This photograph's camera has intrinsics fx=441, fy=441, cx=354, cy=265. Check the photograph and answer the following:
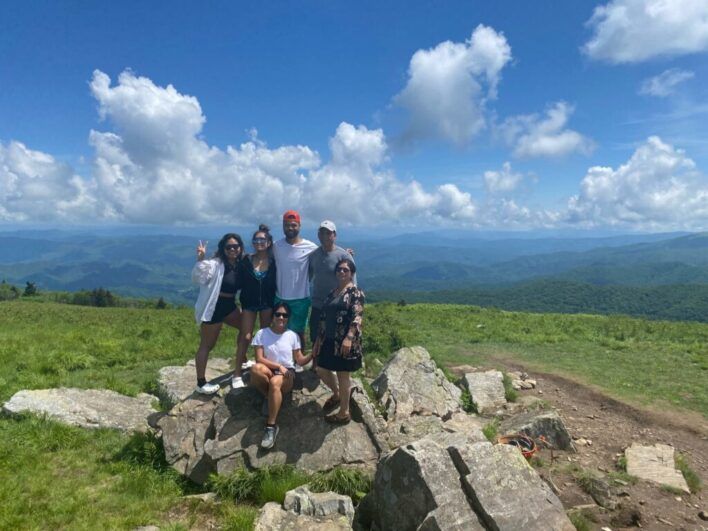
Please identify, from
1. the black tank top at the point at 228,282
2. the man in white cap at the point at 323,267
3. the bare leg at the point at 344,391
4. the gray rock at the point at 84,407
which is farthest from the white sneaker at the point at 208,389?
the bare leg at the point at 344,391

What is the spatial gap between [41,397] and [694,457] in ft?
52.5

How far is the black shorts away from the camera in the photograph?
988 cm

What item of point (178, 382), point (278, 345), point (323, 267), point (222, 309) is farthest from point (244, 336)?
point (178, 382)

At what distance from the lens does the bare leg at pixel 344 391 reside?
8562 mm

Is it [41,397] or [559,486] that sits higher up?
[41,397]

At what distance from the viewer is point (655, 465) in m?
9.72

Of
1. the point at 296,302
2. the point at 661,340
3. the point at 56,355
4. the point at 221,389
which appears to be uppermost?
the point at 296,302

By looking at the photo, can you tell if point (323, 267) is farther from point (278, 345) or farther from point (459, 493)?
point (459, 493)

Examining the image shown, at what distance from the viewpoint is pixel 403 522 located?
6559 millimetres

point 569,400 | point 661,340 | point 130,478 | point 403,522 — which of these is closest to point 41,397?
point 130,478

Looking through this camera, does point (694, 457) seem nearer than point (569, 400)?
Yes

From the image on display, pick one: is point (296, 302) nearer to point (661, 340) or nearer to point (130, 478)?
point (130, 478)

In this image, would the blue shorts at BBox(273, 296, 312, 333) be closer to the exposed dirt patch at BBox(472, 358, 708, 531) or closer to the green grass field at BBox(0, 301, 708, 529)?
the green grass field at BBox(0, 301, 708, 529)

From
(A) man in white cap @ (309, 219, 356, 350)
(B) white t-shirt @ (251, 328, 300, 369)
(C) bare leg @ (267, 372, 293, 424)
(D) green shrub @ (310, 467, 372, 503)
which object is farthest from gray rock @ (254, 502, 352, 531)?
(A) man in white cap @ (309, 219, 356, 350)
